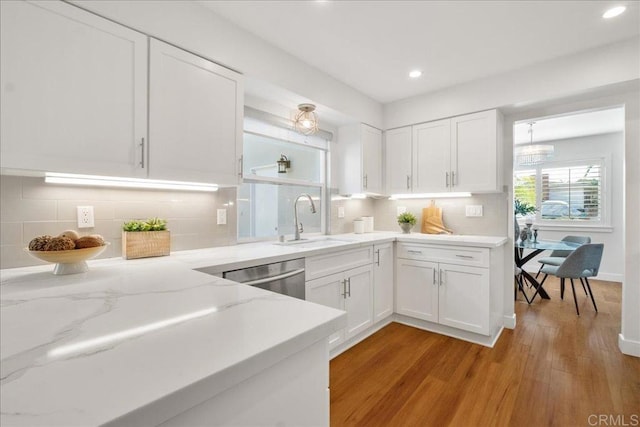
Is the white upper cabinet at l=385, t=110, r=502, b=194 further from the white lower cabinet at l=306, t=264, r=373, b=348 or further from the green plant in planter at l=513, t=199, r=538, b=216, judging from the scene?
the green plant in planter at l=513, t=199, r=538, b=216

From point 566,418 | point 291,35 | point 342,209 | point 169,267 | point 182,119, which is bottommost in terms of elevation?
point 566,418

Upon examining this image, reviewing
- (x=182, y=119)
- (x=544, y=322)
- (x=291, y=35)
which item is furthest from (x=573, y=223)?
(x=182, y=119)

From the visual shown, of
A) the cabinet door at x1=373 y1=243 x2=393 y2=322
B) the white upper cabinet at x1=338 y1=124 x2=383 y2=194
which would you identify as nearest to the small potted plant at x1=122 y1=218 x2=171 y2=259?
the cabinet door at x1=373 y1=243 x2=393 y2=322

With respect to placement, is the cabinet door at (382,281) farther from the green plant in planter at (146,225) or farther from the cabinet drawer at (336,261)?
the green plant in planter at (146,225)

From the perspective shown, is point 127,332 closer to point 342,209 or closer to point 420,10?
point 420,10

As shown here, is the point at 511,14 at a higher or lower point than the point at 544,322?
higher

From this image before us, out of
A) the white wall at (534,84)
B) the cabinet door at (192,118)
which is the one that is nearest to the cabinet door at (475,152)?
the white wall at (534,84)

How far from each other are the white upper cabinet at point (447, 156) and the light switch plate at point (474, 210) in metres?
0.30

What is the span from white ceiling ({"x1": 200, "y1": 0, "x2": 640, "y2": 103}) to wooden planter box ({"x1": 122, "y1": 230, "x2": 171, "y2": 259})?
4.86 ft

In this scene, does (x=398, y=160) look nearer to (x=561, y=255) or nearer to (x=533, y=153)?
(x=533, y=153)

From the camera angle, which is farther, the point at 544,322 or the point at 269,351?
the point at 544,322

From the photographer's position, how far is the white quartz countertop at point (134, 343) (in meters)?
0.39

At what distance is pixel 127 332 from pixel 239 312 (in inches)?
9.0

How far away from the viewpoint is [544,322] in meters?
3.12
